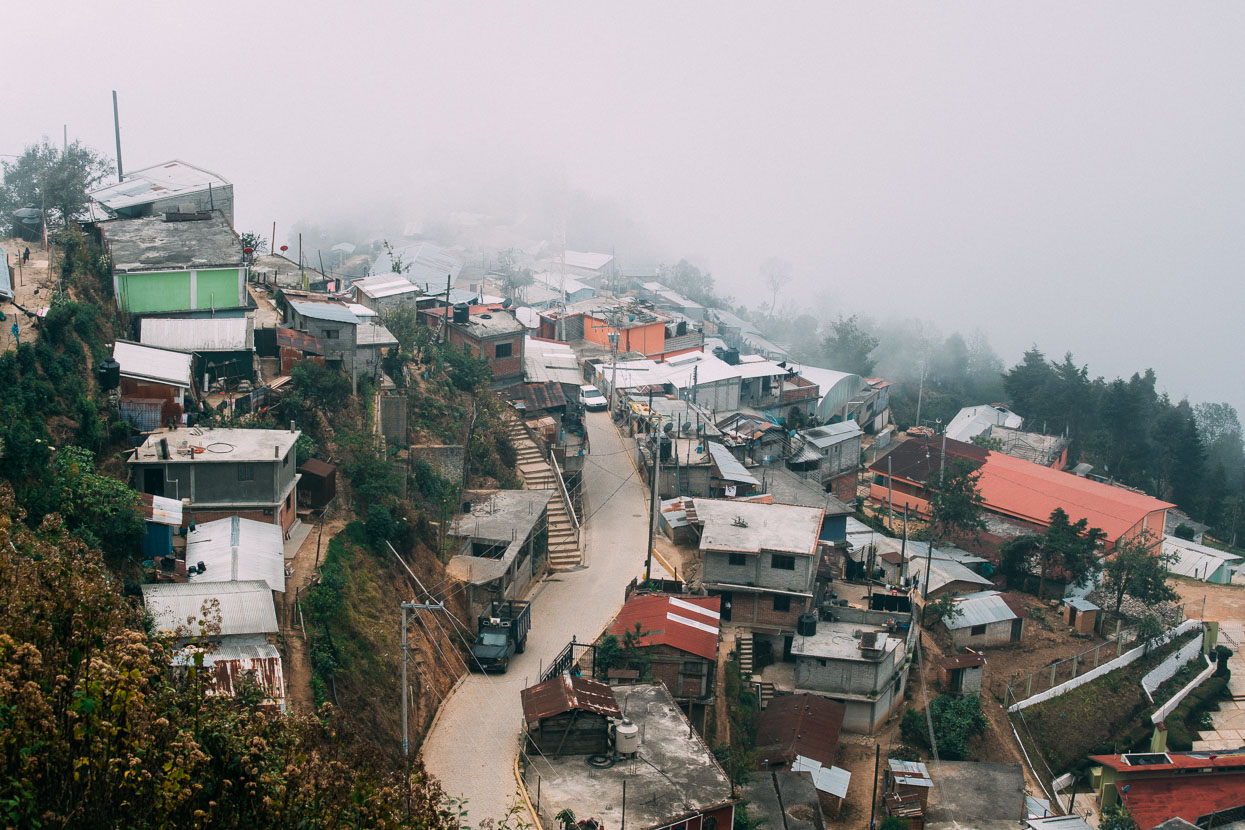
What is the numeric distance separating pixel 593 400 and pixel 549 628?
14.8 metres

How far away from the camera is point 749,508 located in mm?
28312

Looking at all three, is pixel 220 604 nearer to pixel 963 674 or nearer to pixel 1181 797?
pixel 963 674

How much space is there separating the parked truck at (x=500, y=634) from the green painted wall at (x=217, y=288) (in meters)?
9.74

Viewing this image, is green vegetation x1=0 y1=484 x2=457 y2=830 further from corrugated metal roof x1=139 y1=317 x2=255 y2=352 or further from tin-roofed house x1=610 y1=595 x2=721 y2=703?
corrugated metal roof x1=139 y1=317 x2=255 y2=352

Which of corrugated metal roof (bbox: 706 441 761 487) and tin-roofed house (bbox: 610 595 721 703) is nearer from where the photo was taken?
tin-roofed house (bbox: 610 595 721 703)

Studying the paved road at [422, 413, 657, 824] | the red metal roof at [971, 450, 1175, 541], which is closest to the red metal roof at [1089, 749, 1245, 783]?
the paved road at [422, 413, 657, 824]

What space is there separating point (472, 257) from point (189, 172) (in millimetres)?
31164

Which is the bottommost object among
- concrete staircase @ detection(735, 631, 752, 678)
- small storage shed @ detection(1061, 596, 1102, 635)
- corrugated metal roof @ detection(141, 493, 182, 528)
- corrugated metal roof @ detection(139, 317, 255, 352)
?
small storage shed @ detection(1061, 596, 1102, 635)

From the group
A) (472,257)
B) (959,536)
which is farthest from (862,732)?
(472,257)

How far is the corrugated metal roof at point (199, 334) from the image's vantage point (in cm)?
2355

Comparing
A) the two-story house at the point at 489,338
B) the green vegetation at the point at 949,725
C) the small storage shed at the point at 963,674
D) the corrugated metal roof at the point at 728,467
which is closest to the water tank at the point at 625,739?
the green vegetation at the point at 949,725

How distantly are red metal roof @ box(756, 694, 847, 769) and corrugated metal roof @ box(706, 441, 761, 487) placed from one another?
8.97m

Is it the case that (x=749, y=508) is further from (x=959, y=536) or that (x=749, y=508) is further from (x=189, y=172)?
(x=189, y=172)

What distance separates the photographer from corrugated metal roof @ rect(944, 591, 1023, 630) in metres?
29.8
